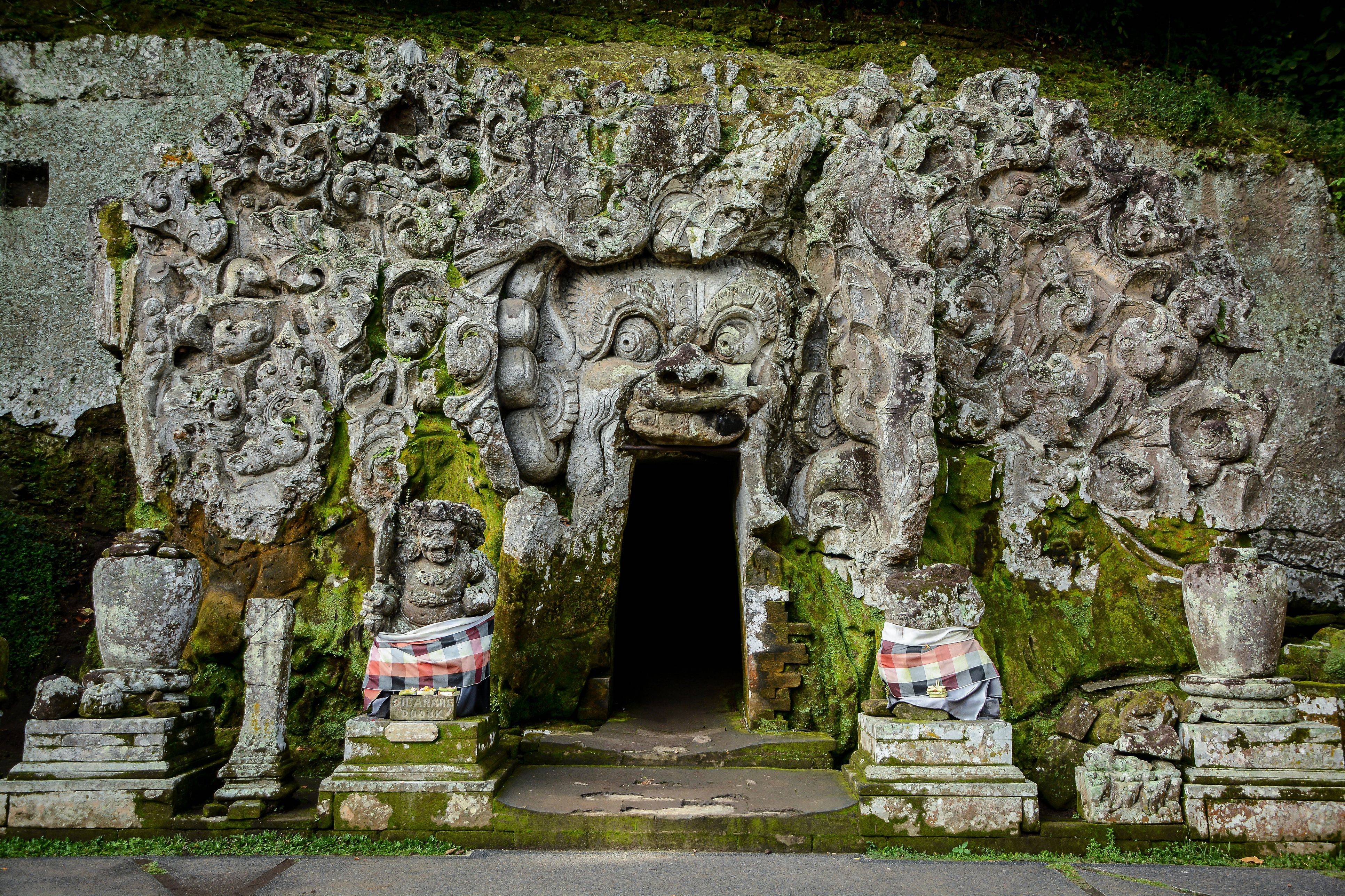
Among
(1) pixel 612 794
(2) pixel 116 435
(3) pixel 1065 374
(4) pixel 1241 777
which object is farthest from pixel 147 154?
(4) pixel 1241 777

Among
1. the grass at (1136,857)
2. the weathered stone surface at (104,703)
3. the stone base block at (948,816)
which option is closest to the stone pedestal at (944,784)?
the stone base block at (948,816)

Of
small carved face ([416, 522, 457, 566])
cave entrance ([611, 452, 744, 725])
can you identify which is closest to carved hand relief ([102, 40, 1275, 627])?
cave entrance ([611, 452, 744, 725])

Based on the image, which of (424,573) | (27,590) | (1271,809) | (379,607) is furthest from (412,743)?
(27,590)

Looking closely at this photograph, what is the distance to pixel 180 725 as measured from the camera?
5582mm

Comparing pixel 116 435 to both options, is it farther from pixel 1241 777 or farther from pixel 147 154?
pixel 1241 777

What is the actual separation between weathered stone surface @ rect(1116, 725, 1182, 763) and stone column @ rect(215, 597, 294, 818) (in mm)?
5215

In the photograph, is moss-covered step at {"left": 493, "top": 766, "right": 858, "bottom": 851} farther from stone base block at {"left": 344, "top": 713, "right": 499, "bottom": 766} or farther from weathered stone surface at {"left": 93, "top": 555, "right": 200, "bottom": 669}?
weathered stone surface at {"left": 93, "top": 555, "right": 200, "bottom": 669}

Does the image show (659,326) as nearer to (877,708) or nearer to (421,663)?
(421,663)

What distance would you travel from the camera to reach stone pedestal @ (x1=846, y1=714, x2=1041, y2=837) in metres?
5.14

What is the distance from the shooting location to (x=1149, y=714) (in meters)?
5.79

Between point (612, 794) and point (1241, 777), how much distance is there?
377 centimetres

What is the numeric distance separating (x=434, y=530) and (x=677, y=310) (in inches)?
127

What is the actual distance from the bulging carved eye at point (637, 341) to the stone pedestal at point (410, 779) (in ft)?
11.2

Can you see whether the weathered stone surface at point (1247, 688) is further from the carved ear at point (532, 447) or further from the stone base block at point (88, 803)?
the stone base block at point (88, 803)
